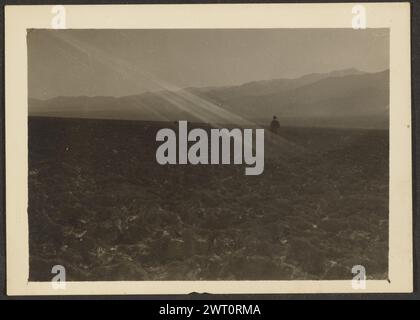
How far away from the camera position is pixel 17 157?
1.78 m

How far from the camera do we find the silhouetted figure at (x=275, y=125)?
5.79 feet

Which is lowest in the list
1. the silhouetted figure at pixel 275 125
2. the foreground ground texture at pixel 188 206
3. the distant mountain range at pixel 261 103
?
the foreground ground texture at pixel 188 206

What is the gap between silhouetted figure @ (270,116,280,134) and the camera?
1766 mm

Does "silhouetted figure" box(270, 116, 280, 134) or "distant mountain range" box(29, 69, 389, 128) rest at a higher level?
"distant mountain range" box(29, 69, 389, 128)

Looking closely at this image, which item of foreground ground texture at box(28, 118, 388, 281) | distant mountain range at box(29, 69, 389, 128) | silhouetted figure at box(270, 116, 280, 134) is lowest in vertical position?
foreground ground texture at box(28, 118, 388, 281)

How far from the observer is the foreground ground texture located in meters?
1.77

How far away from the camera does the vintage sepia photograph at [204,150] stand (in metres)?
1.76

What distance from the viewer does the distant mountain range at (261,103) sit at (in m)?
1.76

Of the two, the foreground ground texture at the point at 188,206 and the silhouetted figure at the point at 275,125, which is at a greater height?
the silhouetted figure at the point at 275,125

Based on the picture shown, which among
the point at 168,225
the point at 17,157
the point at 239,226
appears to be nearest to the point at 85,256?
the point at 168,225

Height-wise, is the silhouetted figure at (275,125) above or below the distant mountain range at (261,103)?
below

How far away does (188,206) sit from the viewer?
1.77m

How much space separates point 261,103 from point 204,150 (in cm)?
A: 25
